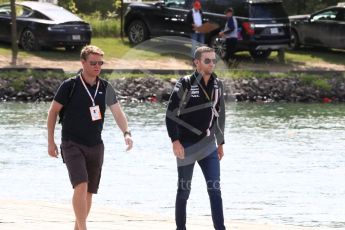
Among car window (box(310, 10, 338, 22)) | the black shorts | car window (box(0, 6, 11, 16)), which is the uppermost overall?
the black shorts

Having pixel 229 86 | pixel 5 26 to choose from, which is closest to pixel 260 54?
pixel 229 86

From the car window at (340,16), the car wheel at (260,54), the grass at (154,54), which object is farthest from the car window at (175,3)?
the car window at (340,16)

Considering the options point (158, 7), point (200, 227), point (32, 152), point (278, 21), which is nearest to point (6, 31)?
point (158, 7)

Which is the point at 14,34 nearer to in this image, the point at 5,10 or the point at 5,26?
the point at 5,26

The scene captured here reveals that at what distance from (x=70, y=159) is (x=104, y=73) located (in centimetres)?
2205

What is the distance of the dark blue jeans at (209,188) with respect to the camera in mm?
10953

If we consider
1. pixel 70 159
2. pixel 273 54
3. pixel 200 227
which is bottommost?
pixel 273 54

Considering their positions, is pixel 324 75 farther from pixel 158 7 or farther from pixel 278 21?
pixel 158 7

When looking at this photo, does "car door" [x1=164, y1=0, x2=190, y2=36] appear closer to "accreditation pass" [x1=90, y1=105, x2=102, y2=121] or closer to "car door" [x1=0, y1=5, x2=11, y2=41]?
"car door" [x1=0, y1=5, x2=11, y2=41]

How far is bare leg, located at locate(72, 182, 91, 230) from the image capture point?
1057 centimetres

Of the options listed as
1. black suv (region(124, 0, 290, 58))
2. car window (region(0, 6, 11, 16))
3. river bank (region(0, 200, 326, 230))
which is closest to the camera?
river bank (region(0, 200, 326, 230))

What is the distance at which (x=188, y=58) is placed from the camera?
36406mm

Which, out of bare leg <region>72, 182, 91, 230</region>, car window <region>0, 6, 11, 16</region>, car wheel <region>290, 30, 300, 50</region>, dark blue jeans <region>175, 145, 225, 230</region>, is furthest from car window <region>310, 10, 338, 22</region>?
bare leg <region>72, 182, 91, 230</region>

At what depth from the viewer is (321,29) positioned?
38.0m
